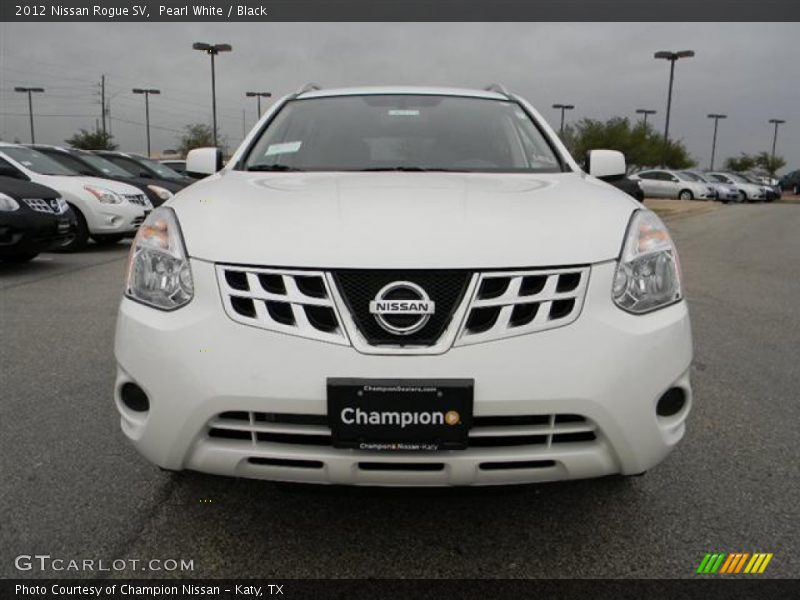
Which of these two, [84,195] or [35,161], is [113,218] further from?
[35,161]

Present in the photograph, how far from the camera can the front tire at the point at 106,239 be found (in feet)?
31.2

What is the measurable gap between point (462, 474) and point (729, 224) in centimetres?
1753

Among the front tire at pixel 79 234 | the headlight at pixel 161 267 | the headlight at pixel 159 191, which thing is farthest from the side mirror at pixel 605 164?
the headlight at pixel 159 191

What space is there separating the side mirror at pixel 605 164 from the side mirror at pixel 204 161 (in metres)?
1.90

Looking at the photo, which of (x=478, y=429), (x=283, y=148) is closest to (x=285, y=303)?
(x=478, y=429)

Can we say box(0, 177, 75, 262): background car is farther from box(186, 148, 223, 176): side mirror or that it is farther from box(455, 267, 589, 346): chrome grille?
box(455, 267, 589, 346): chrome grille

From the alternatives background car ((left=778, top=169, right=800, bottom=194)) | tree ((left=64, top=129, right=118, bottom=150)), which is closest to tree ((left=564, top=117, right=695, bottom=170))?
background car ((left=778, top=169, right=800, bottom=194))

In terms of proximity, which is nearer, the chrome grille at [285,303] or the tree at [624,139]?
the chrome grille at [285,303]

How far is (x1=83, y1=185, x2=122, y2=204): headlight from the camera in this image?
918 centimetres

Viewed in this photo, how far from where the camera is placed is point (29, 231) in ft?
23.2

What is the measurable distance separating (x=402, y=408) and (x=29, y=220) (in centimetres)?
668

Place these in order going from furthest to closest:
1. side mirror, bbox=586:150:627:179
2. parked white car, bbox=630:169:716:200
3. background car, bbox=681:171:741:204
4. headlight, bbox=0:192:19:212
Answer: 1. background car, bbox=681:171:741:204
2. parked white car, bbox=630:169:716:200
3. headlight, bbox=0:192:19:212
4. side mirror, bbox=586:150:627:179

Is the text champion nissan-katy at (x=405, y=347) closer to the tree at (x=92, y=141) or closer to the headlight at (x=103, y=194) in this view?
the headlight at (x=103, y=194)

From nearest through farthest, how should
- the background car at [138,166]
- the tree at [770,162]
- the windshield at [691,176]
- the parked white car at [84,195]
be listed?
the parked white car at [84,195] < the background car at [138,166] < the windshield at [691,176] < the tree at [770,162]
